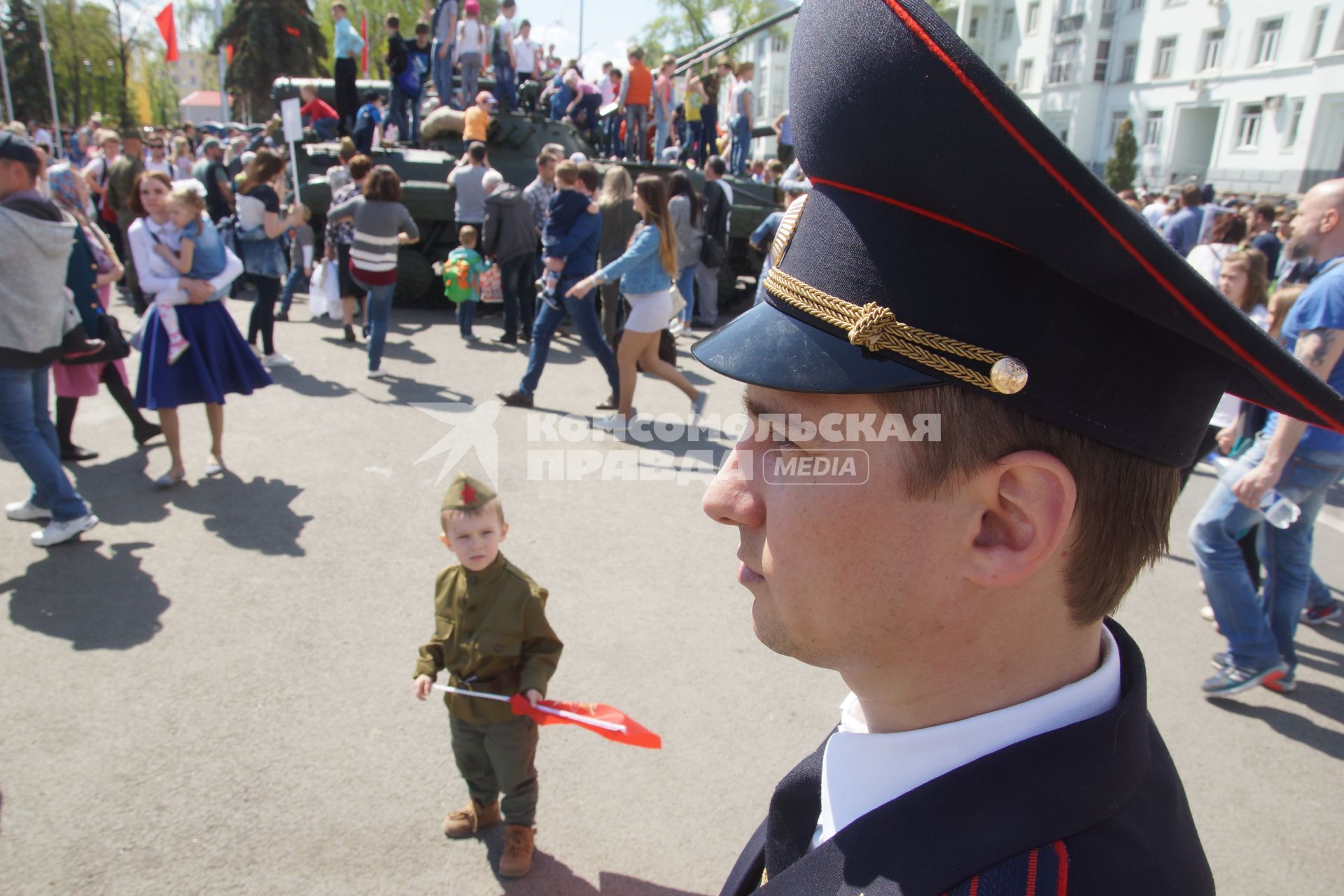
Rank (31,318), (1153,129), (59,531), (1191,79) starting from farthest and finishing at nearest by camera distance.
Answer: (1153,129) < (1191,79) < (59,531) < (31,318)

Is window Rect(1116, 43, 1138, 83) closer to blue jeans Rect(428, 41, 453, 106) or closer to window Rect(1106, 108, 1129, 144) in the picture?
window Rect(1106, 108, 1129, 144)

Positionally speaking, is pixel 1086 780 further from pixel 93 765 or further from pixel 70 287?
pixel 70 287

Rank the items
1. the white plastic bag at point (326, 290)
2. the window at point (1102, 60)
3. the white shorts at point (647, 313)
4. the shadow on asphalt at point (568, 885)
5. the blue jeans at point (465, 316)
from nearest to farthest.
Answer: the shadow on asphalt at point (568, 885) < the white shorts at point (647, 313) < the white plastic bag at point (326, 290) < the blue jeans at point (465, 316) < the window at point (1102, 60)

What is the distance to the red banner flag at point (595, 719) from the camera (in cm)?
243

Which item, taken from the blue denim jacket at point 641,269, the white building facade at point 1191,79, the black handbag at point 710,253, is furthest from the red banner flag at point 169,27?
the white building facade at point 1191,79

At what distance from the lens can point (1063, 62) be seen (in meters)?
38.6

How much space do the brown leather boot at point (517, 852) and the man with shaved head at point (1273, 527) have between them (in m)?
2.98

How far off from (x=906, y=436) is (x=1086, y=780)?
1.22 ft

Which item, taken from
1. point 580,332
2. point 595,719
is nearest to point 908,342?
point 595,719

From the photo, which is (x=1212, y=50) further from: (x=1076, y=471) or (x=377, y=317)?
(x=1076, y=471)

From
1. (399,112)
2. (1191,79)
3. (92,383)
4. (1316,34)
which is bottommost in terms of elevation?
(92,383)

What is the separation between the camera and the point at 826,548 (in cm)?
90

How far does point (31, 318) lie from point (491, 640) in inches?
133

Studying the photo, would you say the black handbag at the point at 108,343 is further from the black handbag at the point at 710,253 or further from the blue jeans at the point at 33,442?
the black handbag at the point at 710,253
